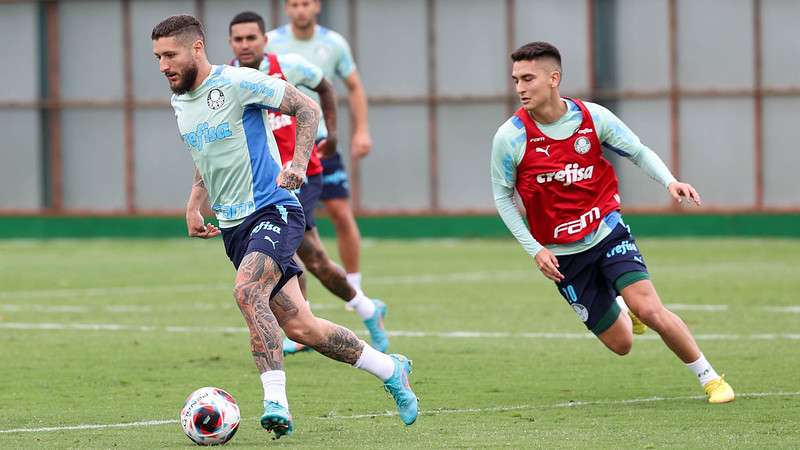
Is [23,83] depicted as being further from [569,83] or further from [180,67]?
[180,67]

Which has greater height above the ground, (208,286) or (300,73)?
(300,73)

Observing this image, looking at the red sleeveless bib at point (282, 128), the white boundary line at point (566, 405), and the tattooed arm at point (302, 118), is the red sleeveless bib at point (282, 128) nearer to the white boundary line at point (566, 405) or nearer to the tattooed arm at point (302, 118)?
the tattooed arm at point (302, 118)

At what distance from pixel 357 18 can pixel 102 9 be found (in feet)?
16.2

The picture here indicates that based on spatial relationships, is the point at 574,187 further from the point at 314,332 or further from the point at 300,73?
the point at 300,73

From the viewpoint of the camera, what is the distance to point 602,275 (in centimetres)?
959

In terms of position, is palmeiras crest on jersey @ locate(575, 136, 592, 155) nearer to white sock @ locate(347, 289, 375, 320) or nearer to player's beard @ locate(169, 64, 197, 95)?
player's beard @ locate(169, 64, 197, 95)

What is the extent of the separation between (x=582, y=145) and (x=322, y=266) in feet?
9.76

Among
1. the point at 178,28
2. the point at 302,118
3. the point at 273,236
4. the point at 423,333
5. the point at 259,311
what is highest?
the point at 178,28

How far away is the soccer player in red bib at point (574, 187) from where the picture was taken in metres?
9.32

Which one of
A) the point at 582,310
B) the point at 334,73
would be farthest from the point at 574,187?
the point at 334,73

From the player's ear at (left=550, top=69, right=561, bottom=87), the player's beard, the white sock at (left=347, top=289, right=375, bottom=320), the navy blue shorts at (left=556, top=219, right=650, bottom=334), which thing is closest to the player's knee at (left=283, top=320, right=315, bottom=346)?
the player's beard

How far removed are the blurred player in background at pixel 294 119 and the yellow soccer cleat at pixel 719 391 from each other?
3.24m

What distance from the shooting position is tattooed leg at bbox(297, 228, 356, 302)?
1176cm

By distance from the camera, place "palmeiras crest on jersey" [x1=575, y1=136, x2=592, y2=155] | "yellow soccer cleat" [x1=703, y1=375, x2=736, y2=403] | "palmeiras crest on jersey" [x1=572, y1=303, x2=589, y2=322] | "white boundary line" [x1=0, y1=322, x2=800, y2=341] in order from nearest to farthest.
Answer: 1. "yellow soccer cleat" [x1=703, y1=375, x2=736, y2=403]
2. "palmeiras crest on jersey" [x1=575, y1=136, x2=592, y2=155]
3. "palmeiras crest on jersey" [x1=572, y1=303, x2=589, y2=322]
4. "white boundary line" [x1=0, y1=322, x2=800, y2=341]
